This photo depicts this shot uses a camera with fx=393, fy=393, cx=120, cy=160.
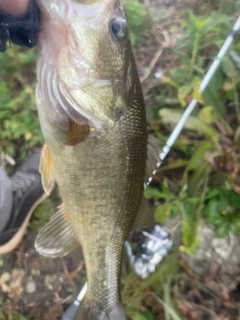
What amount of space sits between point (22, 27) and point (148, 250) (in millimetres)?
1322

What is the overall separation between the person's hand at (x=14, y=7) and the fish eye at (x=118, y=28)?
0.82 ft

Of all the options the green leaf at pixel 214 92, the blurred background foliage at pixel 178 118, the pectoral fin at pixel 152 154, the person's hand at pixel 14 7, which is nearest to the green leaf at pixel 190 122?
the blurred background foliage at pixel 178 118

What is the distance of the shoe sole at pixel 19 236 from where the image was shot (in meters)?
2.03

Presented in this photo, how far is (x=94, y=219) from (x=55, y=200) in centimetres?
72

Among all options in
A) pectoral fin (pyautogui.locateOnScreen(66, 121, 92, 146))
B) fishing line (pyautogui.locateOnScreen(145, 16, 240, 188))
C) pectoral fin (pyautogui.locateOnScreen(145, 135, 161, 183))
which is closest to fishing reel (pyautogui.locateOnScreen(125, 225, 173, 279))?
fishing line (pyautogui.locateOnScreen(145, 16, 240, 188))

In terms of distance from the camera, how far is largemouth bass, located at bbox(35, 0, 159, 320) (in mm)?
1147

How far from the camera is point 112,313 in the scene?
1.52 meters

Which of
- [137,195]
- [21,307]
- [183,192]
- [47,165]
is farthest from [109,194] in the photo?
[21,307]

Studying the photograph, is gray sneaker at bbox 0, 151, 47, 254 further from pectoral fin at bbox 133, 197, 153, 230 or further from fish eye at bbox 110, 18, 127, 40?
fish eye at bbox 110, 18, 127, 40

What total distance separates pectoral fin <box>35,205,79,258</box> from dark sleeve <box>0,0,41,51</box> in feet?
2.12

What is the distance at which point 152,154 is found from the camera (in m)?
1.45

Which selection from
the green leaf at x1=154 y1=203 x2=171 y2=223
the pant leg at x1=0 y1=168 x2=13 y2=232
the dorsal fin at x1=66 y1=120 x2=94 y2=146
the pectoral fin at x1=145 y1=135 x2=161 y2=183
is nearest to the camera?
the dorsal fin at x1=66 y1=120 x2=94 y2=146

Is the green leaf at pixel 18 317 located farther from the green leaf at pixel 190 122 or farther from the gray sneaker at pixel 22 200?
the green leaf at pixel 190 122

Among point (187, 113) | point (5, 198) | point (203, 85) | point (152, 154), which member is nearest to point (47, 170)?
point (152, 154)
